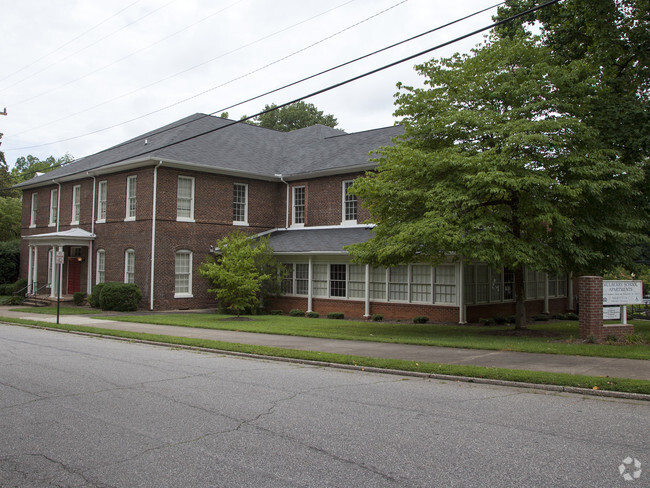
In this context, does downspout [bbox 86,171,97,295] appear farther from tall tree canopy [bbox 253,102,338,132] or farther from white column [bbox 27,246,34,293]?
tall tree canopy [bbox 253,102,338,132]

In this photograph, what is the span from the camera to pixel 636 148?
17094mm

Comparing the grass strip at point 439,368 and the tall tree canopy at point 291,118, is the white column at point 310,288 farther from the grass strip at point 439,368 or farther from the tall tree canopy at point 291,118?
the tall tree canopy at point 291,118

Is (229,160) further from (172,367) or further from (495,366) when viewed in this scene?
(495,366)

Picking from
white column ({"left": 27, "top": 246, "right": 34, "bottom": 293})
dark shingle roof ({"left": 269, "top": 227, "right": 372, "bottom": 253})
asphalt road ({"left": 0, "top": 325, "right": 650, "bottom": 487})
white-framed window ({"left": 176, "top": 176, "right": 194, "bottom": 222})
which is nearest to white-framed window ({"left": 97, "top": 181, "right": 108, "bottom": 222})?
white-framed window ({"left": 176, "top": 176, "right": 194, "bottom": 222})

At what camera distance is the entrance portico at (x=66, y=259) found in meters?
30.3

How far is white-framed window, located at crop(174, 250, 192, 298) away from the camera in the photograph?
28000 millimetres

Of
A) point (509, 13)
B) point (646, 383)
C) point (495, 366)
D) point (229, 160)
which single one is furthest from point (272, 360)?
point (229, 160)

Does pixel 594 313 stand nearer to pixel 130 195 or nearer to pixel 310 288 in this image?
pixel 310 288

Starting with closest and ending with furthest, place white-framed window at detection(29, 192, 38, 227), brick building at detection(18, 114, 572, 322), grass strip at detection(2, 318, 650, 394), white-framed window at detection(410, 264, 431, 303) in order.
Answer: grass strip at detection(2, 318, 650, 394) → white-framed window at detection(410, 264, 431, 303) → brick building at detection(18, 114, 572, 322) → white-framed window at detection(29, 192, 38, 227)

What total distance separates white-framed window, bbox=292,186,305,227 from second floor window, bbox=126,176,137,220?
842cm

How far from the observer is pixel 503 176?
14664mm

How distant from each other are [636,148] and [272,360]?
1274 centimetres

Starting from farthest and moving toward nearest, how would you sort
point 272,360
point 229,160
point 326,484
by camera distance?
point 229,160 < point 272,360 < point 326,484

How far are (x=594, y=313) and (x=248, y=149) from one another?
22.8 meters
